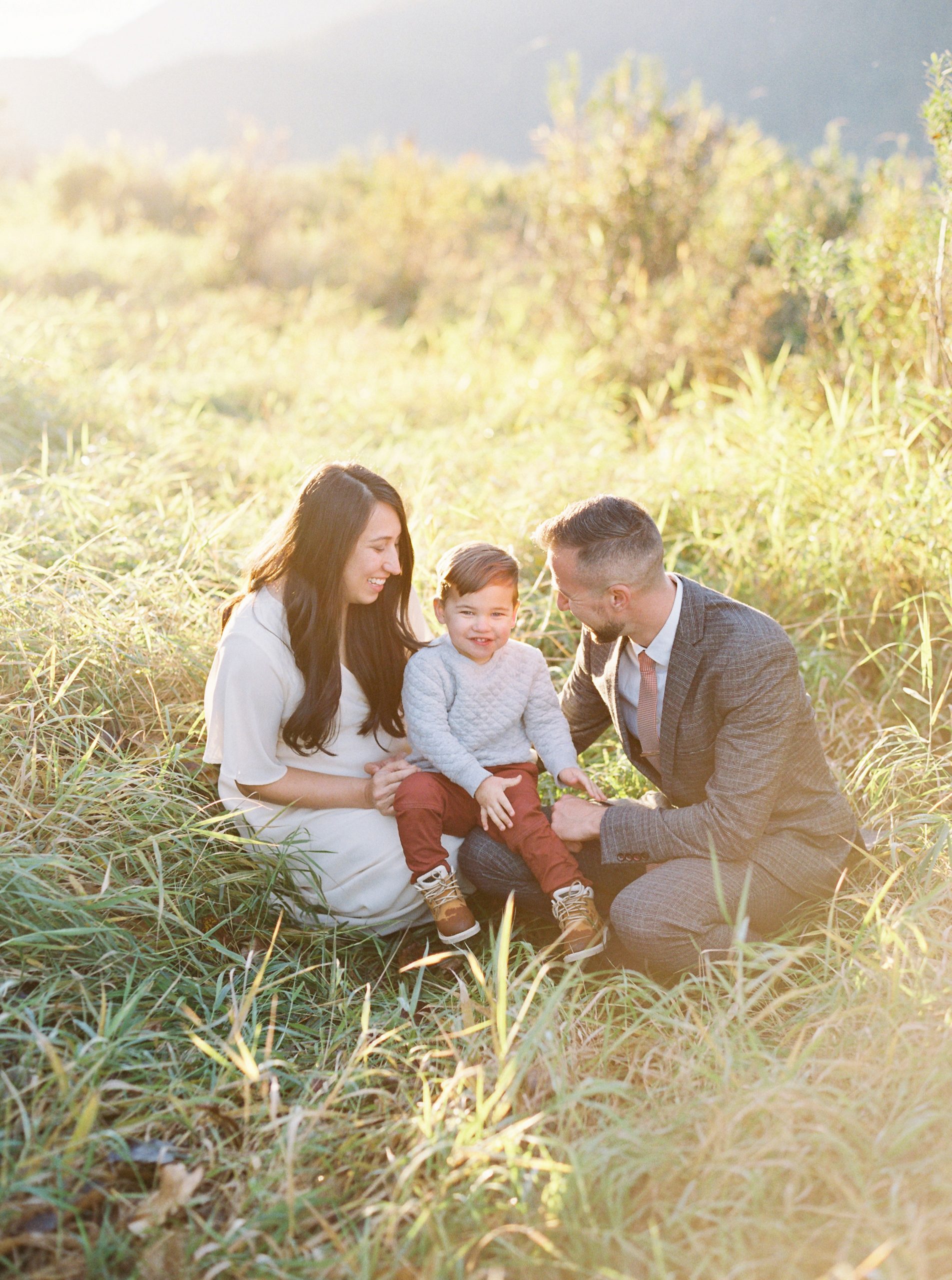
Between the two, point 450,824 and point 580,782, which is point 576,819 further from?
point 450,824

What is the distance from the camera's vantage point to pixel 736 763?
8.03 ft

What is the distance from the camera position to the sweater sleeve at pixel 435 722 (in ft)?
8.73

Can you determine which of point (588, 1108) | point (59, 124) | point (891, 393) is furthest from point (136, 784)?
point (59, 124)

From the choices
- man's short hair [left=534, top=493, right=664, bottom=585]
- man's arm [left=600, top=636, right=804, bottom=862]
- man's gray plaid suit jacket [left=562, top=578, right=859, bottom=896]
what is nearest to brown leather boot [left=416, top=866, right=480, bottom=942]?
man's gray plaid suit jacket [left=562, top=578, right=859, bottom=896]

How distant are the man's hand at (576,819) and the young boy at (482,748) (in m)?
0.05

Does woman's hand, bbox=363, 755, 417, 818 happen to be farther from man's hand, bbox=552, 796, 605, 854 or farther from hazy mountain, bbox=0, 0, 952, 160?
hazy mountain, bbox=0, 0, 952, 160

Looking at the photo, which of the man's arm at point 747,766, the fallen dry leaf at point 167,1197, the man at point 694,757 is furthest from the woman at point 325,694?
the fallen dry leaf at point 167,1197

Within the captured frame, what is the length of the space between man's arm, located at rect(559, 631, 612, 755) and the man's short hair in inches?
17.9

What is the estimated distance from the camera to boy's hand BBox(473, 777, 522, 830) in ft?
8.45

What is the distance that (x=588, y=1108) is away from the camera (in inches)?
79.7

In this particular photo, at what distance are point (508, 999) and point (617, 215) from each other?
6.54 m

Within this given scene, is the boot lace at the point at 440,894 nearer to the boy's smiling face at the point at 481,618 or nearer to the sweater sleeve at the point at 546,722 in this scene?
the sweater sleeve at the point at 546,722

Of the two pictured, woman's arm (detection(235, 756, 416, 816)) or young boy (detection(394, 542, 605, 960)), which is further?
woman's arm (detection(235, 756, 416, 816))

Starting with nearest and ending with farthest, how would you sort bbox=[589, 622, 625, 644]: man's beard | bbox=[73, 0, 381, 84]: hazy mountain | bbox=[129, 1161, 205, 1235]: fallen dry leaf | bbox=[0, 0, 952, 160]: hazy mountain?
bbox=[129, 1161, 205, 1235]: fallen dry leaf, bbox=[589, 622, 625, 644]: man's beard, bbox=[0, 0, 952, 160]: hazy mountain, bbox=[73, 0, 381, 84]: hazy mountain
